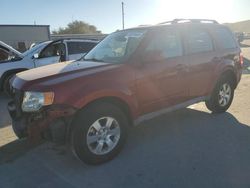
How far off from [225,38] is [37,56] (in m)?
5.80

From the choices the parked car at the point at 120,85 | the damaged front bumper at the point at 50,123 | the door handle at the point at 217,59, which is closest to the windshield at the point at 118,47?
the parked car at the point at 120,85

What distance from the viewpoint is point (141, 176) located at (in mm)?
4047

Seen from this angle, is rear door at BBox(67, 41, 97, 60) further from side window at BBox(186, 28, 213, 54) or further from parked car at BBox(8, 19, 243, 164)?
side window at BBox(186, 28, 213, 54)

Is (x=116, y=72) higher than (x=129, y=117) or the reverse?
higher

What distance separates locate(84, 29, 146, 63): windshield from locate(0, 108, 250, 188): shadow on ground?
1363mm

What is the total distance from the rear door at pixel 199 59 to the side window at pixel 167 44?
212mm

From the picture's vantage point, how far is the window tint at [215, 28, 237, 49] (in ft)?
21.1

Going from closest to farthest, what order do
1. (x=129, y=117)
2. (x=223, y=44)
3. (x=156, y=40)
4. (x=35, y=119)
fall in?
1. (x=35, y=119)
2. (x=129, y=117)
3. (x=156, y=40)
4. (x=223, y=44)

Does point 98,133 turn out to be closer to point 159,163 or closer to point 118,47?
point 159,163

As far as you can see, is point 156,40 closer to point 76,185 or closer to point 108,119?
point 108,119

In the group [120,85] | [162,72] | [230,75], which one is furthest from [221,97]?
[120,85]

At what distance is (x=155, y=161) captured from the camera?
447 centimetres

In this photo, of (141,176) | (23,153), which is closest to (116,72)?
(141,176)

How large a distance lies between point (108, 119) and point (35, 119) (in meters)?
0.97
